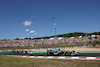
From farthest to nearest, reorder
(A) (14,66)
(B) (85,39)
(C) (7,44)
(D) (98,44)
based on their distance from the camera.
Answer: (C) (7,44)
(B) (85,39)
(D) (98,44)
(A) (14,66)

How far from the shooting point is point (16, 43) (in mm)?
44094

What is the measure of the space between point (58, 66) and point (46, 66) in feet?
2.86

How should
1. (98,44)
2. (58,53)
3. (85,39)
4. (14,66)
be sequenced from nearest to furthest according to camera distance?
1. (14,66)
2. (58,53)
3. (98,44)
4. (85,39)

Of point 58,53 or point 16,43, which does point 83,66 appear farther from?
point 16,43

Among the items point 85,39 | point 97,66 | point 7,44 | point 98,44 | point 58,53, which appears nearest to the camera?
point 97,66

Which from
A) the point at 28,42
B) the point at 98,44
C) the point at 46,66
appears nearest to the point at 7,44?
the point at 28,42

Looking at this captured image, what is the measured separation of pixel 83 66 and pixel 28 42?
40451 millimetres

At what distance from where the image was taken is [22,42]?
148 feet

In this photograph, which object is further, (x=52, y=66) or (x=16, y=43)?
(x=16, y=43)

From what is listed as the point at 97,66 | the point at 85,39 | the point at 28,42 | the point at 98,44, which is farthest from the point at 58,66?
the point at 28,42

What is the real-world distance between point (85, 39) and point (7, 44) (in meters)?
35.5

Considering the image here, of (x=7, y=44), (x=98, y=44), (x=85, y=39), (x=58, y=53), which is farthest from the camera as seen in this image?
(x=7, y=44)

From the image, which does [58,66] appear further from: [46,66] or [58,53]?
[58,53]

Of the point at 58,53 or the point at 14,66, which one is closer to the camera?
the point at 14,66
